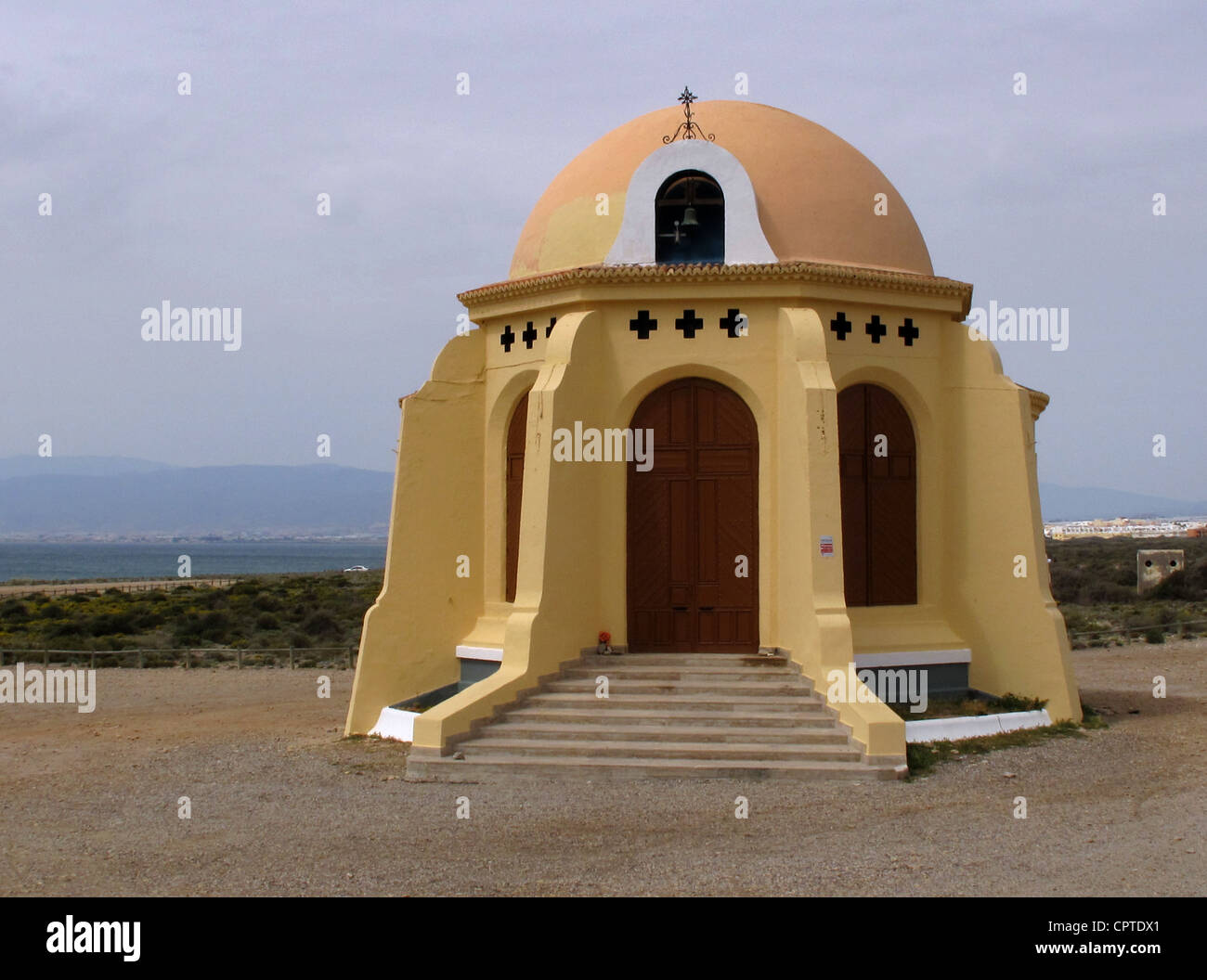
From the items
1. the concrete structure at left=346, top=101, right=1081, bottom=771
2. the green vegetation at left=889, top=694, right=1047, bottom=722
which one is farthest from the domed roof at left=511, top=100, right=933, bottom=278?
the green vegetation at left=889, top=694, right=1047, bottom=722

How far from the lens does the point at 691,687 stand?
13.7 metres

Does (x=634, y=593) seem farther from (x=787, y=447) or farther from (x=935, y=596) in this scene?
(x=935, y=596)

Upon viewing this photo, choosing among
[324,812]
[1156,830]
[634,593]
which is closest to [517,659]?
[634,593]

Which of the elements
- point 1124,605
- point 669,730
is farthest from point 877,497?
point 1124,605

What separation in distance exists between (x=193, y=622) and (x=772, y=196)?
26.8m

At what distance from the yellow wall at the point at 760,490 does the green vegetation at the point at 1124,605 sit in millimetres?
14411

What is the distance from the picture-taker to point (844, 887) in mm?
8406

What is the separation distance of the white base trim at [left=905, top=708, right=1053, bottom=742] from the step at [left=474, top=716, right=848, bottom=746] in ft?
3.95

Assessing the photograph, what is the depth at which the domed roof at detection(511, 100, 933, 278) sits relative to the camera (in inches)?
610

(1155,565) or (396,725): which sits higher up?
(1155,565)

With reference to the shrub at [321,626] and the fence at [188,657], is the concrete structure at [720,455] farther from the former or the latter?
the shrub at [321,626]

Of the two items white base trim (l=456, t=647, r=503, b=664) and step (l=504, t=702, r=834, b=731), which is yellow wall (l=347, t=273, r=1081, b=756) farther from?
step (l=504, t=702, r=834, b=731)

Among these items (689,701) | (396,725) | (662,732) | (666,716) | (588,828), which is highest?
(689,701)

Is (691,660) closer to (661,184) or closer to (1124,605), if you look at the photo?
(661,184)
